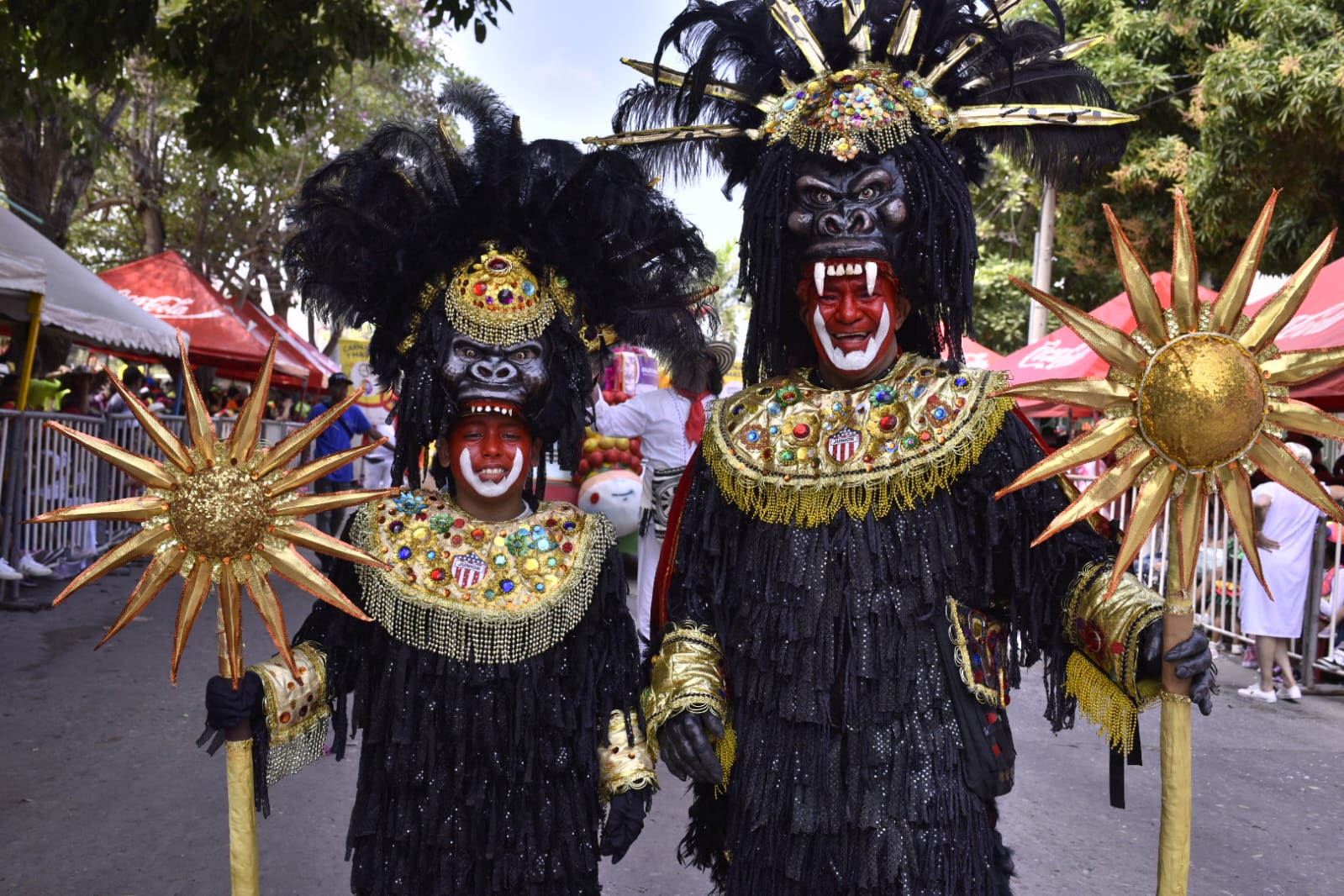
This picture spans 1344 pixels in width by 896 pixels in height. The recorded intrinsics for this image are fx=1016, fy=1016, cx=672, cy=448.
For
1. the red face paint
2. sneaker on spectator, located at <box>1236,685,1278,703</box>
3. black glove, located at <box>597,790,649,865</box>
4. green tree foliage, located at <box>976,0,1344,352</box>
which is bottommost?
sneaker on spectator, located at <box>1236,685,1278,703</box>

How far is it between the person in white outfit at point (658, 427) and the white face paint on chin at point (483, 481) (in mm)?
2753

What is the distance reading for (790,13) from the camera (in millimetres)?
2447

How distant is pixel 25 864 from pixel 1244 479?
159 inches

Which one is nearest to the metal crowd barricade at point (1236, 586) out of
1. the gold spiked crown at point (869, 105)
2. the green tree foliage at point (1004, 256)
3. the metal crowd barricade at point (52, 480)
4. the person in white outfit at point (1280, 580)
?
the person in white outfit at point (1280, 580)

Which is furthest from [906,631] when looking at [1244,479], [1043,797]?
[1043,797]

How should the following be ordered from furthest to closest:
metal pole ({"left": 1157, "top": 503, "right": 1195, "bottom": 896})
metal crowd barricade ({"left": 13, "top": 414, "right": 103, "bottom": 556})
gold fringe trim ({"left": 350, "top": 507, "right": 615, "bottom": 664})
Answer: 1. metal crowd barricade ({"left": 13, "top": 414, "right": 103, "bottom": 556})
2. gold fringe trim ({"left": 350, "top": 507, "right": 615, "bottom": 664})
3. metal pole ({"left": 1157, "top": 503, "right": 1195, "bottom": 896})

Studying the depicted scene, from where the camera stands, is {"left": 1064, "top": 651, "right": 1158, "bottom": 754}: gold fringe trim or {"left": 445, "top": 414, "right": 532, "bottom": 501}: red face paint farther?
{"left": 445, "top": 414, "right": 532, "bottom": 501}: red face paint

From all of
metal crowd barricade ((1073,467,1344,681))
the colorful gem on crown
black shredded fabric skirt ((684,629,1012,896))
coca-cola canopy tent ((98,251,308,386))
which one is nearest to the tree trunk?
coca-cola canopy tent ((98,251,308,386))

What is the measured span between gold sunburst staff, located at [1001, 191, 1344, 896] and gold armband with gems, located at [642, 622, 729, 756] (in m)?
0.82

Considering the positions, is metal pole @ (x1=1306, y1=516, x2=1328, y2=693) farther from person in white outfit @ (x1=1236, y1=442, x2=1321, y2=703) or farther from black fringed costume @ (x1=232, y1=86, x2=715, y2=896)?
black fringed costume @ (x1=232, y1=86, x2=715, y2=896)

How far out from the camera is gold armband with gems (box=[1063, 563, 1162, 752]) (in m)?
2.02

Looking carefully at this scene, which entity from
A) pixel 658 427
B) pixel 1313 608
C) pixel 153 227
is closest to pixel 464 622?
pixel 658 427

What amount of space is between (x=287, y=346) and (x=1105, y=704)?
1859 cm

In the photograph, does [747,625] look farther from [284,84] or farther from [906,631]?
[284,84]
